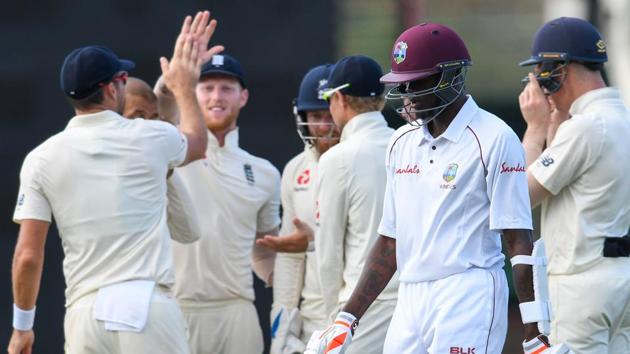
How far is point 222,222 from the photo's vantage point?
6.68 metres

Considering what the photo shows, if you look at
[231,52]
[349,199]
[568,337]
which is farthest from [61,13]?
[568,337]

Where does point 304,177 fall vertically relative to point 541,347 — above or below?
below

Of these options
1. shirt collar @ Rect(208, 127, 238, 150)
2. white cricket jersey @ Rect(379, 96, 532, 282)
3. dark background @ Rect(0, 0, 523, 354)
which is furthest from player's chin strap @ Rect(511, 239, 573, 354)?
dark background @ Rect(0, 0, 523, 354)

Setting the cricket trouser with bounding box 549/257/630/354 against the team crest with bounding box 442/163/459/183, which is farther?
the cricket trouser with bounding box 549/257/630/354

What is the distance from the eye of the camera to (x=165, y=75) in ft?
19.7

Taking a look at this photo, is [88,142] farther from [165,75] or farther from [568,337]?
[568,337]

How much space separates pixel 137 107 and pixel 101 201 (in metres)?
1.03

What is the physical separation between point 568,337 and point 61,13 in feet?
13.0

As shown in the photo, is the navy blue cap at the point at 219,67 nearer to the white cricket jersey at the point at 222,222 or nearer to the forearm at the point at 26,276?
the white cricket jersey at the point at 222,222

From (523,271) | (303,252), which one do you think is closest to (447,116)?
(523,271)

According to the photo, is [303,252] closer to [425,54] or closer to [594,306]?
[594,306]

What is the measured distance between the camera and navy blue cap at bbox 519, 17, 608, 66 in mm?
5711

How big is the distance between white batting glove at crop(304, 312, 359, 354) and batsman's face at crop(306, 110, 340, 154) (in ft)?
6.36

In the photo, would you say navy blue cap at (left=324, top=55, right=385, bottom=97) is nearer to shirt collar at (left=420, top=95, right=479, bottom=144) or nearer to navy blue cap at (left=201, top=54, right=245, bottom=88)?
navy blue cap at (left=201, top=54, right=245, bottom=88)
